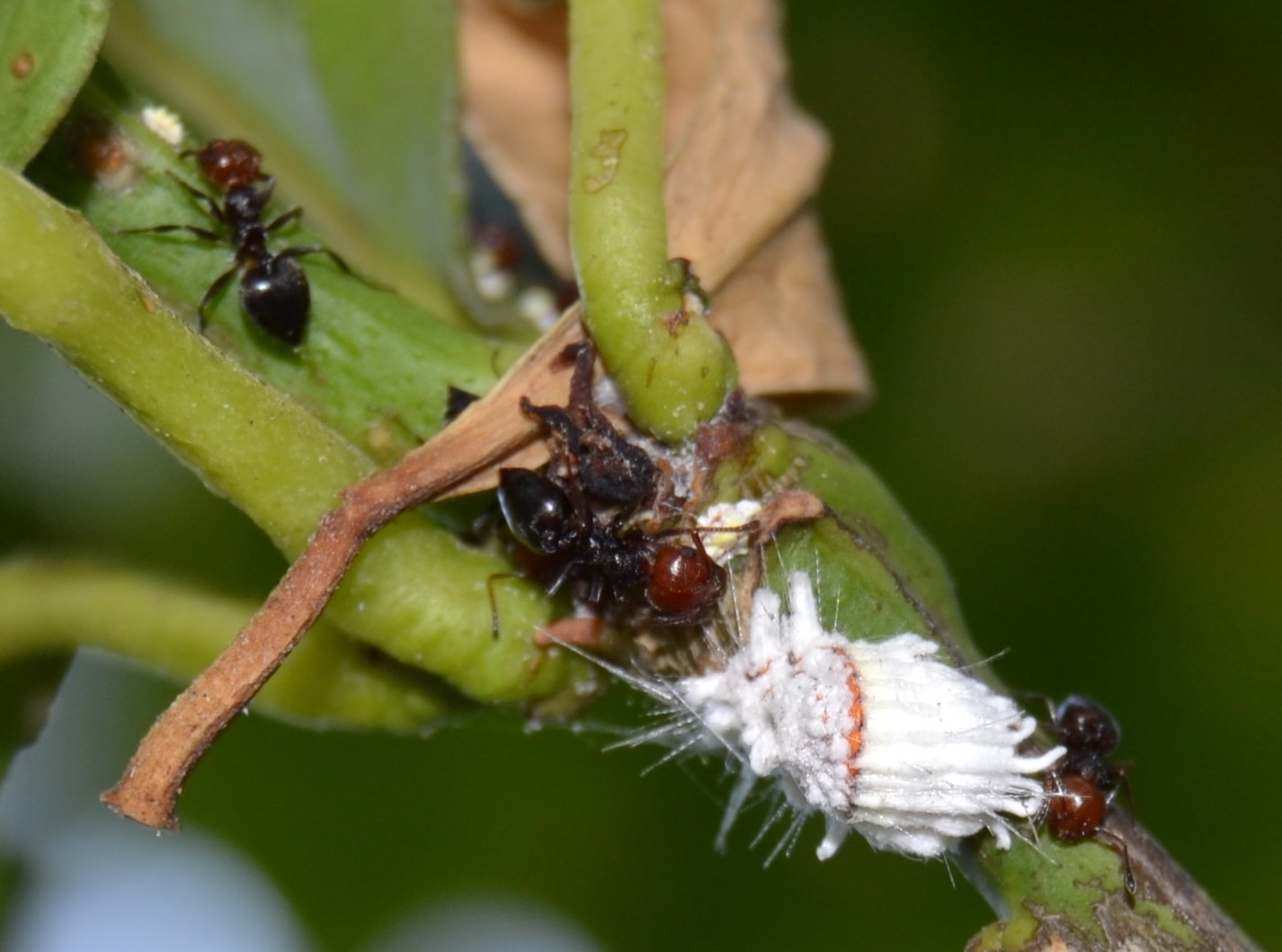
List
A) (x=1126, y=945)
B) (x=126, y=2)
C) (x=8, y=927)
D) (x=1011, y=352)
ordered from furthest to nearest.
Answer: (x=1011, y=352)
(x=8, y=927)
(x=126, y=2)
(x=1126, y=945)

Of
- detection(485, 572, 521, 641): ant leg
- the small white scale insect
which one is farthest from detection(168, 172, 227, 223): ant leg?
the small white scale insect

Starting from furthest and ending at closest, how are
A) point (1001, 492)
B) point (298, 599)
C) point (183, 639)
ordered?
point (1001, 492) → point (183, 639) → point (298, 599)

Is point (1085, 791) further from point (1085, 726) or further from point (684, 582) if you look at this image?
point (1085, 726)

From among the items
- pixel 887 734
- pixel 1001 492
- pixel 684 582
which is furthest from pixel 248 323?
pixel 1001 492

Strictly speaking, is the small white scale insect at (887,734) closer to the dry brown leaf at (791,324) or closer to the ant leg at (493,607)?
the ant leg at (493,607)

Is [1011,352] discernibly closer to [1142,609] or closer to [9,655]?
[1142,609]

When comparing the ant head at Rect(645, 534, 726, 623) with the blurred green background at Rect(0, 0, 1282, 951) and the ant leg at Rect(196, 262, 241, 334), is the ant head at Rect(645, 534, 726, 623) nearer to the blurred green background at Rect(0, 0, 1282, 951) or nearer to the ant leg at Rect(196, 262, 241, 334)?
the ant leg at Rect(196, 262, 241, 334)

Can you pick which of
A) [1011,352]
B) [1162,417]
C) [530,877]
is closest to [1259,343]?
[1162,417]
